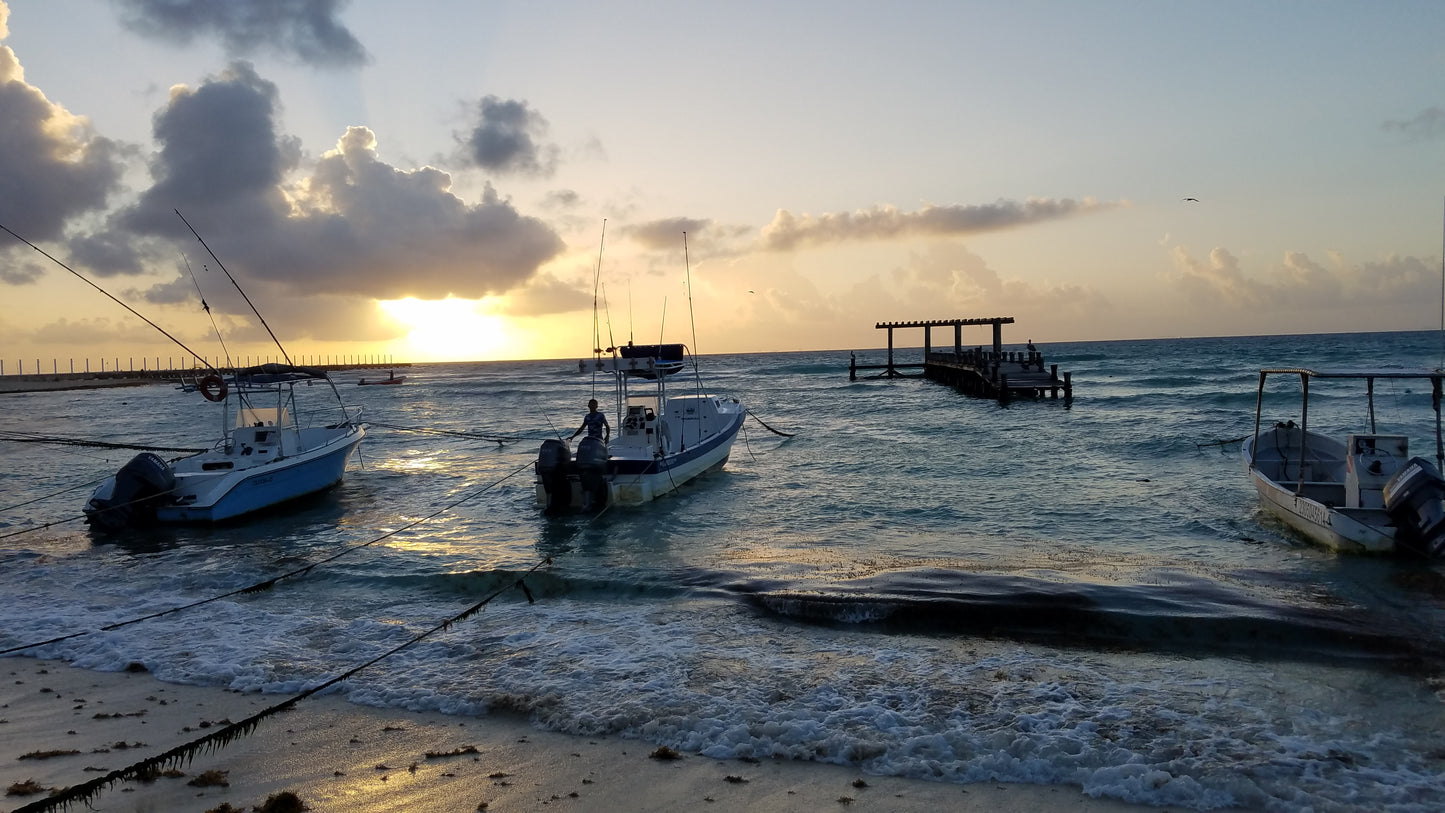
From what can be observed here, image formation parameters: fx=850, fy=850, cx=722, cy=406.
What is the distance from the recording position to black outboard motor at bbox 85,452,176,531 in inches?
586

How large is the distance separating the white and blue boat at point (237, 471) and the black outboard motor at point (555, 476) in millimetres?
4082

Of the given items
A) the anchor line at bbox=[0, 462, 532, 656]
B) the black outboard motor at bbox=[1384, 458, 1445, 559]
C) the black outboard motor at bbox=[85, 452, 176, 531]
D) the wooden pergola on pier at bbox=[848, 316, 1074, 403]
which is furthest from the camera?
the wooden pergola on pier at bbox=[848, 316, 1074, 403]

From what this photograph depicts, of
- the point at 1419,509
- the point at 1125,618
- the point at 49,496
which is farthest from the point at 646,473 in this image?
the point at 49,496

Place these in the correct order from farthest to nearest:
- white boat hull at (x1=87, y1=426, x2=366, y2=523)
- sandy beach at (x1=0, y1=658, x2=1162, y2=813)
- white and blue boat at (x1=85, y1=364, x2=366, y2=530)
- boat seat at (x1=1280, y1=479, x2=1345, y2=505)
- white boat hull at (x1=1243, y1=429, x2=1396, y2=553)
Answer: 1. white boat hull at (x1=87, y1=426, x2=366, y2=523)
2. white and blue boat at (x1=85, y1=364, x2=366, y2=530)
3. boat seat at (x1=1280, y1=479, x2=1345, y2=505)
4. white boat hull at (x1=1243, y1=429, x2=1396, y2=553)
5. sandy beach at (x1=0, y1=658, x2=1162, y2=813)

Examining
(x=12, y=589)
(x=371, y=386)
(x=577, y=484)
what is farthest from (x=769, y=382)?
(x=12, y=589)

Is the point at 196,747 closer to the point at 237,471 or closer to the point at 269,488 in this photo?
the point at 237,471

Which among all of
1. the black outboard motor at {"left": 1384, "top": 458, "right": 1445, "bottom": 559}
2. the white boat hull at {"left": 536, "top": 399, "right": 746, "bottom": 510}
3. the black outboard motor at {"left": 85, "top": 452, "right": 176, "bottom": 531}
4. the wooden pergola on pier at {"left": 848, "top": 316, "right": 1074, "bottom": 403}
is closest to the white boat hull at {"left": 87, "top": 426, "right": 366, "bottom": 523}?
the black outboard motor at {"left": 85, "top": 452, "right": 176, "bottom": 531}

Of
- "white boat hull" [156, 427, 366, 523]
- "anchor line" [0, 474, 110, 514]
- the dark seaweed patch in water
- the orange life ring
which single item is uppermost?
the orange life ring

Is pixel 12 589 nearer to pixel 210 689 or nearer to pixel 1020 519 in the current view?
pixel 210 689

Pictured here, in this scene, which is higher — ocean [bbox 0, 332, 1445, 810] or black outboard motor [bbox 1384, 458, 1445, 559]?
black outboard motor [bbox 1384, 458, 1445, 559]

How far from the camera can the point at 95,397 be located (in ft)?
220

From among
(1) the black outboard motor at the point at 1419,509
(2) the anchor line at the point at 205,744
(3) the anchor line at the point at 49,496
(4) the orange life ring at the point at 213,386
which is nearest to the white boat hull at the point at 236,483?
(4) the orange life ring at the point at 213,386

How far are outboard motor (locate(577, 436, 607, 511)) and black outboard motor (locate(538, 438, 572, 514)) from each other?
279 mm

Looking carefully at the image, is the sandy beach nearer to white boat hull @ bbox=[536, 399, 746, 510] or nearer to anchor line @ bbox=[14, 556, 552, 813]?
anchor line @ bbox=[14, 556, 552, 813]
